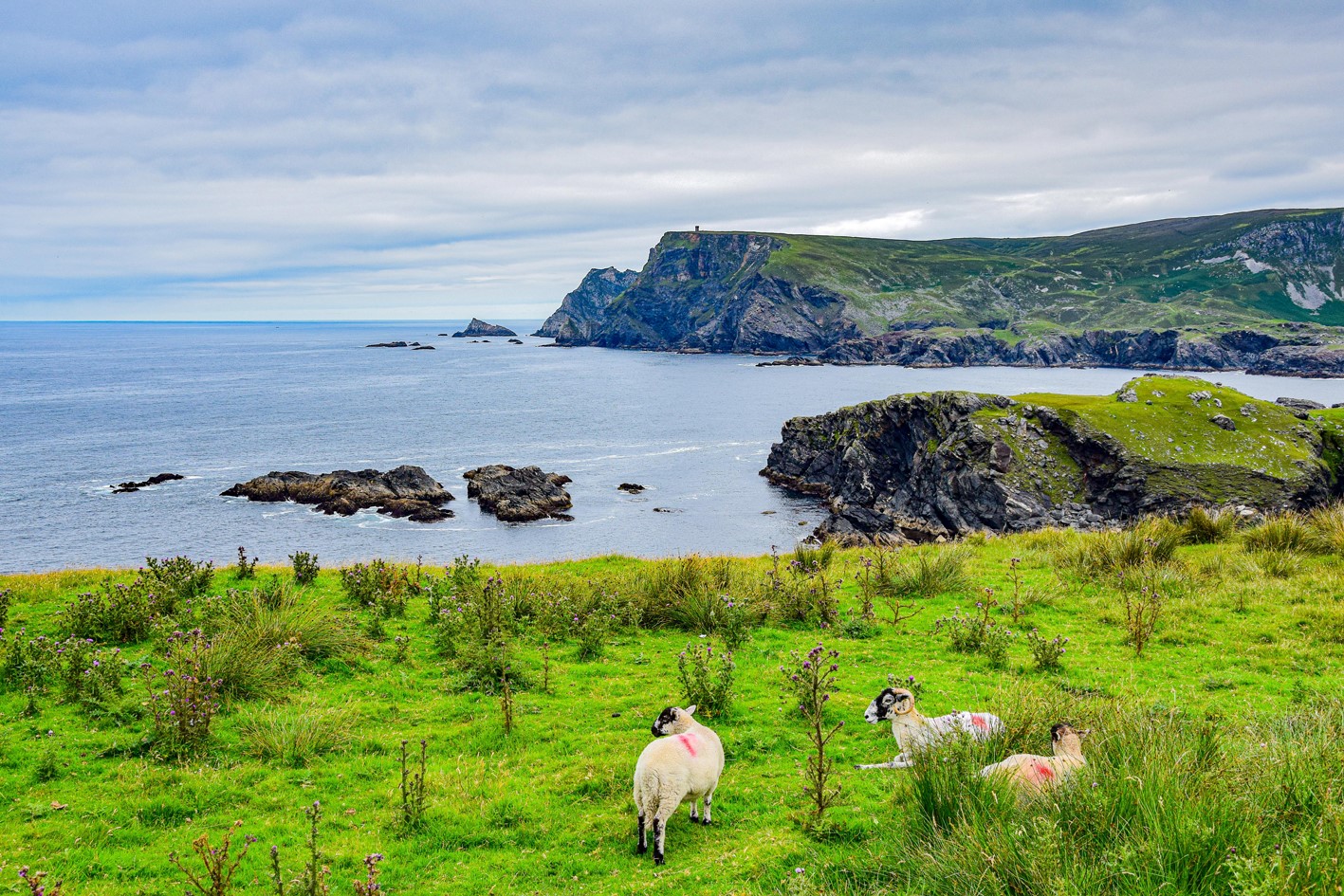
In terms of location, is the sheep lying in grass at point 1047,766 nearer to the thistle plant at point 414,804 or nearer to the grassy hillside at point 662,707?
the grassy hillside at point 662,707

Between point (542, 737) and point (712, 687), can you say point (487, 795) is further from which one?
point (712, 687)

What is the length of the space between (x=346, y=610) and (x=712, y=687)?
8.90m

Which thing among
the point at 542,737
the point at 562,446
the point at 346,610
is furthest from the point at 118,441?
the point at 542,737

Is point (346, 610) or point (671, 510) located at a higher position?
point (346, 610)

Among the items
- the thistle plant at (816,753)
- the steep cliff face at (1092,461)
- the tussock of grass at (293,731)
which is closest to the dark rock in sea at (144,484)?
the steep cliff face at (1092,461)

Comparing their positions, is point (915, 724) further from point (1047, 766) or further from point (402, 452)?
point (402, 452)

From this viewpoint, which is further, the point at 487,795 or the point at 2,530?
the point at 2,530

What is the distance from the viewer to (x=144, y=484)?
73312 mm

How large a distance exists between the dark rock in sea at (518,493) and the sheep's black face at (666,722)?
5870cm

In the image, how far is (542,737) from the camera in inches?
396

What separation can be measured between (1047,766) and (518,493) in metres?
66.6

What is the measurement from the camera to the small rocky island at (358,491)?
66875 mm

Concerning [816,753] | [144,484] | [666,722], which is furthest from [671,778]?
[144,484]

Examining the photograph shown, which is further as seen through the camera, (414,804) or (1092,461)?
(1092,461)
